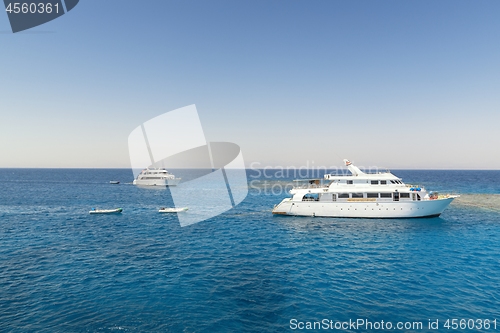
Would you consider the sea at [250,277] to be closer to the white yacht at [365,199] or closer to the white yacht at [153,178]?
the white yacht at [365,199]

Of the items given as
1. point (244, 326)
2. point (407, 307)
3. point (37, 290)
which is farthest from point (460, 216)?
point (37, 290)

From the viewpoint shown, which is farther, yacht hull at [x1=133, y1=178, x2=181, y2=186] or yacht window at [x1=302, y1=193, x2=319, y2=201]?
yacht hull at [x1=133, y1=178, x2=181, y2=186]

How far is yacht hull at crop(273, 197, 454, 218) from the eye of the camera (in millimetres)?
43938

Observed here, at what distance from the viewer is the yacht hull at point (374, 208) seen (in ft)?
144

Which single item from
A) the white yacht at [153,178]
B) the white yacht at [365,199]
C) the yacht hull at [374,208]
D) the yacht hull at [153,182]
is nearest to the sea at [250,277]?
the yacht hull at [374,208]

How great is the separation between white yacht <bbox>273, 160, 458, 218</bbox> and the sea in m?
3.48

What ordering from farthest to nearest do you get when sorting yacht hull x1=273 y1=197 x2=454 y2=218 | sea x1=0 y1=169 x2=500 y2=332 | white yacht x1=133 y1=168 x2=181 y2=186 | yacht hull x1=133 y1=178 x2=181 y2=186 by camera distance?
white yacht x1=133 y1=168 x2=181 y2=186, yacht hull x1=133 y1=178 x2=181 y2=186, yacht hull x1=273 y1=197 x2=454 y2=218, sea x1=0 y1=169 x2=500 y2=332

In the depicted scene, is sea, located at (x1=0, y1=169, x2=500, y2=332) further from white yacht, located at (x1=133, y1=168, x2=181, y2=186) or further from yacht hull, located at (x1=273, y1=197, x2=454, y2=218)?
white yacht, located at (x1=133, y1=168, x2=181, y2=186)

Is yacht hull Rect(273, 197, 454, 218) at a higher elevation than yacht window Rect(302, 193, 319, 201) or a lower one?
lower

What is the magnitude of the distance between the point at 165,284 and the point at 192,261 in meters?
5.45

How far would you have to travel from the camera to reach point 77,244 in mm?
31781

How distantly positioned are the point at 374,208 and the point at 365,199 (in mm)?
2063

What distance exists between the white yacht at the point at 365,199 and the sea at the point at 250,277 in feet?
11.4

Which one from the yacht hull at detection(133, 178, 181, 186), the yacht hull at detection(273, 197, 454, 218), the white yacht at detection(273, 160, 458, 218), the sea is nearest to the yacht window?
the white yacht at detection(273, 160, 458, 218)
